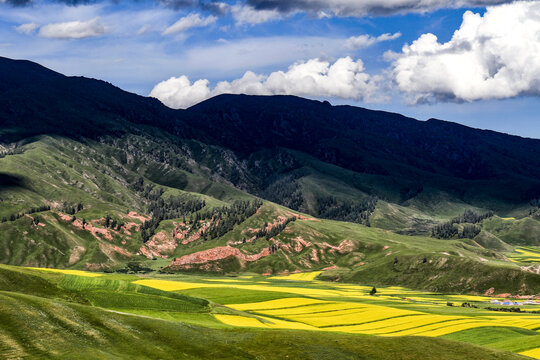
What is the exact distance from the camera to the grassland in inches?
2484

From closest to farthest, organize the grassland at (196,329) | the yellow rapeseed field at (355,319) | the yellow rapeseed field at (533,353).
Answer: the grassland at (196,329) → the yellow rapeseed field at (533,353) → the yellow rapeseed field at (355,319)

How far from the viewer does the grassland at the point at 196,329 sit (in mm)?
63094

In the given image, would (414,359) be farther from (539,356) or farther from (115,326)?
(115,326)

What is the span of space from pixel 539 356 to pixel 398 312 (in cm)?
5803

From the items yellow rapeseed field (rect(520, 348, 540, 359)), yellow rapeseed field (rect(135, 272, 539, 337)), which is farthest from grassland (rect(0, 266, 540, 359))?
yellow rapeseed field (rect(135, 272, 539, 337))

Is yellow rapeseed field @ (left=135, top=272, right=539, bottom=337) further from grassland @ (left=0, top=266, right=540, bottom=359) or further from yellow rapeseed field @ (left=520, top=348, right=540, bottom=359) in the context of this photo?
yellow rapeseed field @ (left=520, top=348, right=540, bottom=359)

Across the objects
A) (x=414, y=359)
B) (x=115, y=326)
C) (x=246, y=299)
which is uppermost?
(x=115, y=326)

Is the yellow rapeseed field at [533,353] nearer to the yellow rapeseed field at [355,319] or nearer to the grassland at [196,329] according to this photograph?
the grassland at [196,329]

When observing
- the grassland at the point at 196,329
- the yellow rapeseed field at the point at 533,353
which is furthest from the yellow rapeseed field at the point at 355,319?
the yellow rapeseed field at the point at 533,353

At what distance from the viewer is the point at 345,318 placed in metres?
136

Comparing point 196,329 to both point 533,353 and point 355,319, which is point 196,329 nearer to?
point 533,353

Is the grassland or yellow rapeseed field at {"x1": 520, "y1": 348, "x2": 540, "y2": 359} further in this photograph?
yellow rapeseed field at {"x1": 520, "y1": 348, "x2": 540, "y2": 359}

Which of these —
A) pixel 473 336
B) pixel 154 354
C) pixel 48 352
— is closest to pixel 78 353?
pixel 48 352

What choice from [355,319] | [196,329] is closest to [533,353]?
[355,319]
